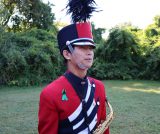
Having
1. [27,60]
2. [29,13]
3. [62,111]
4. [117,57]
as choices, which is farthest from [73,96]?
[29,13]

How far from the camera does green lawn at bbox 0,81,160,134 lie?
245 inches

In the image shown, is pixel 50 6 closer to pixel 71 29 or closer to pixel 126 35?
pixel 126 35

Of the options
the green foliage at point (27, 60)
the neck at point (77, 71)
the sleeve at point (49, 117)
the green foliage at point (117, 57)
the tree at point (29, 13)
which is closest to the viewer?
the sleeve at point (49, 117)

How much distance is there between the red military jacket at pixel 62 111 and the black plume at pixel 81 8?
1.35 ft

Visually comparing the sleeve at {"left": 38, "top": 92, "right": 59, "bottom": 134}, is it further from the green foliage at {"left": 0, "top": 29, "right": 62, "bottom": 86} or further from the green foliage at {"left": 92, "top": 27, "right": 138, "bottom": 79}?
the green foliage at {"left": 92, "top": 27, "right": 138, "bottom": 79}

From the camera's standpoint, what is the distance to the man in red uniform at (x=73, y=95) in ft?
7.02

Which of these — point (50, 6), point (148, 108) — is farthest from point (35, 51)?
point (148, 108)

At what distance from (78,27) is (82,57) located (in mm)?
203

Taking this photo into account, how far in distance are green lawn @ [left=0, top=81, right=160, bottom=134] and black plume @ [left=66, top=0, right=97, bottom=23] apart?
3.87 metres

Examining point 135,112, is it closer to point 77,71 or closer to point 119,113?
point 119,113

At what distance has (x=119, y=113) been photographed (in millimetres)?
7562

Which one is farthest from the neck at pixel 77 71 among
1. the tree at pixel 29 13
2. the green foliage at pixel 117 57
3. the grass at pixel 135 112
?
the tree at pixel 29 13

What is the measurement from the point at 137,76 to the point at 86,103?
14622mm

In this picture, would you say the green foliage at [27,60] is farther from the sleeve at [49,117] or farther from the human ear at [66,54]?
the sleeve at [49,117]
